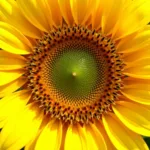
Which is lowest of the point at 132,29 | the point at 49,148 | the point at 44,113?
the point at 49,148

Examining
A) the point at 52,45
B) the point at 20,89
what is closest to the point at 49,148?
the point at 20,89

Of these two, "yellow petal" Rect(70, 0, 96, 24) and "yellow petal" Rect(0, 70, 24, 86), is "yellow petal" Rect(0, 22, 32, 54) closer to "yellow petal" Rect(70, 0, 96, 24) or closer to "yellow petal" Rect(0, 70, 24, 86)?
"yellow petal" Rect(0, 70, 24, 86)

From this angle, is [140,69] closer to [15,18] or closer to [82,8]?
[82,8]

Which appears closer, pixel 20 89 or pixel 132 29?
pixel 132 29

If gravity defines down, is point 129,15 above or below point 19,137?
above

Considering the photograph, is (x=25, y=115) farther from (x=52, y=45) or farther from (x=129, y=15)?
(x=129, y=15)

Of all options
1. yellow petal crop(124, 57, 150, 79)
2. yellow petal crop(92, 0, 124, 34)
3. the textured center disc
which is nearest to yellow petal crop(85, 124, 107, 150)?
the textured center disc

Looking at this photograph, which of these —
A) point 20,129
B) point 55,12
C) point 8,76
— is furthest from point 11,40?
point 20,129
